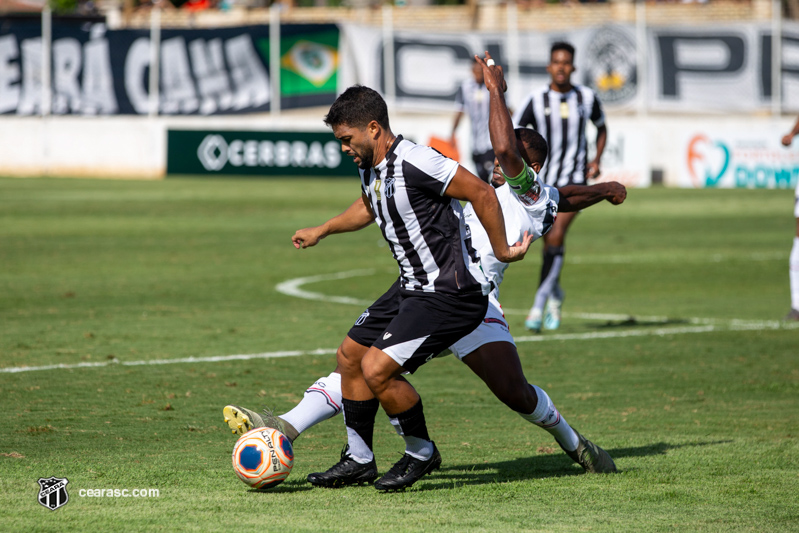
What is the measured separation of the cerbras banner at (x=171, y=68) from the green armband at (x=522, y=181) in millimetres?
26978

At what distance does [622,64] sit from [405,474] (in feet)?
88.6

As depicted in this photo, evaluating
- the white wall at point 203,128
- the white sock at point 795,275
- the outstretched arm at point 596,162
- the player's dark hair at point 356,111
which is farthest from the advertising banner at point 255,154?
the player's dark hair at point 356,111

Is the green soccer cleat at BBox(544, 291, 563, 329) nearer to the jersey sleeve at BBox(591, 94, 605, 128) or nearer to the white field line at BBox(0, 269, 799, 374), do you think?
the white field line at BBox(0, 269, 799, 374)

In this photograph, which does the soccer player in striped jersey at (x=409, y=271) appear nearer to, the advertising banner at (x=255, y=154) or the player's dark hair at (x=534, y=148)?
the player's dark hair at (x=534, y=148)

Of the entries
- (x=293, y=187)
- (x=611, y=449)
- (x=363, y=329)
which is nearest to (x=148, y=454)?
(x=363, y=329)

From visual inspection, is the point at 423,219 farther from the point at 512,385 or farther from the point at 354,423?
the point at 354,423

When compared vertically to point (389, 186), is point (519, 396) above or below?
below

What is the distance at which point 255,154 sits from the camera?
98.4 ft

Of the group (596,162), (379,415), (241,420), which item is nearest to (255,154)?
(596,162)

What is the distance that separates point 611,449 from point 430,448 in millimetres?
1334

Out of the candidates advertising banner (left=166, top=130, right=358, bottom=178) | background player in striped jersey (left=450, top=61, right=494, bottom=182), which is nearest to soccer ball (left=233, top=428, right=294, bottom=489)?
background player in striped jersey (left=450, top=61, right=494, bottom=182)

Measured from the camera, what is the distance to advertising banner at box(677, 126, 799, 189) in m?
27.5

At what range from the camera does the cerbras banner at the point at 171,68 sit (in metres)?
31.2

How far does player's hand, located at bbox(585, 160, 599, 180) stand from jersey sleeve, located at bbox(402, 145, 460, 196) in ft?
17.5
